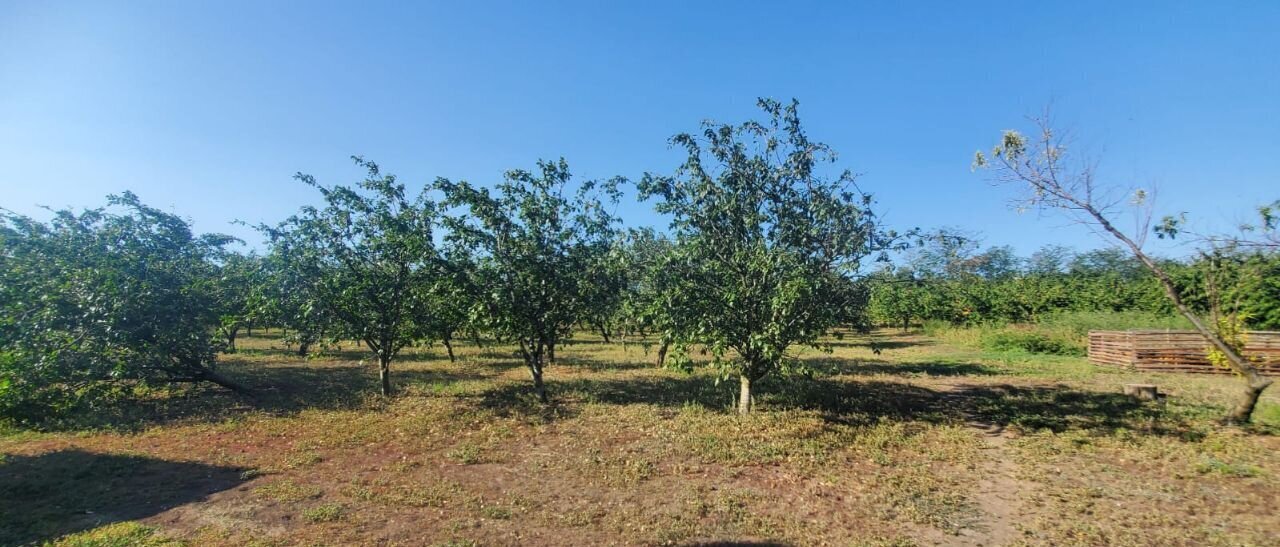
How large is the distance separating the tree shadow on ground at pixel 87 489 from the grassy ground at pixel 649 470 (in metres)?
0.04

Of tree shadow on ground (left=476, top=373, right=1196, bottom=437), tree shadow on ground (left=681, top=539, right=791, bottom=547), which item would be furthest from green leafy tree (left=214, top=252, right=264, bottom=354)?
tree shadow on ground (left=681, top=539, right=791, bottom=547)

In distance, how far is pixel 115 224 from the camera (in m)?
13.9

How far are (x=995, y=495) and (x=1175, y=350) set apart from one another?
15746 millimetres

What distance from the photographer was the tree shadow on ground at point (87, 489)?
559cm

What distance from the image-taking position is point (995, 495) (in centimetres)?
643

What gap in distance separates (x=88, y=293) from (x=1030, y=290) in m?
41.2

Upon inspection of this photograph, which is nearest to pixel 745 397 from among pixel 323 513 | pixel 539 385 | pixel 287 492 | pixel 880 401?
pixel 880 401

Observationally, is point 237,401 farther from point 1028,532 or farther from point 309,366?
point 1028,532

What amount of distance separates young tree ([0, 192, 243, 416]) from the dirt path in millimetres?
11339

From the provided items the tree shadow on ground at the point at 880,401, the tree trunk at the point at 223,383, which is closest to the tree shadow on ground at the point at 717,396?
the tree shadow on ground at the point at 880,401

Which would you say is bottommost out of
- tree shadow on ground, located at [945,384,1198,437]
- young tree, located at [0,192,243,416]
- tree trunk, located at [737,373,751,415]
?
tree shadow on ground, located at [945,384,1198,437]

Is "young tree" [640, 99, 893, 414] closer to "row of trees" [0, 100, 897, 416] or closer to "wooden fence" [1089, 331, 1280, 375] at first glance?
"row of trees" [0, 100, 897, 416]

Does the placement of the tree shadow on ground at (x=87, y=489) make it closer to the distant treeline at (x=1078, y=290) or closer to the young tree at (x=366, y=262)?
the young tree at (x=366, y=262)

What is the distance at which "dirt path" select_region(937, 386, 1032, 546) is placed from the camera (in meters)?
5.30
